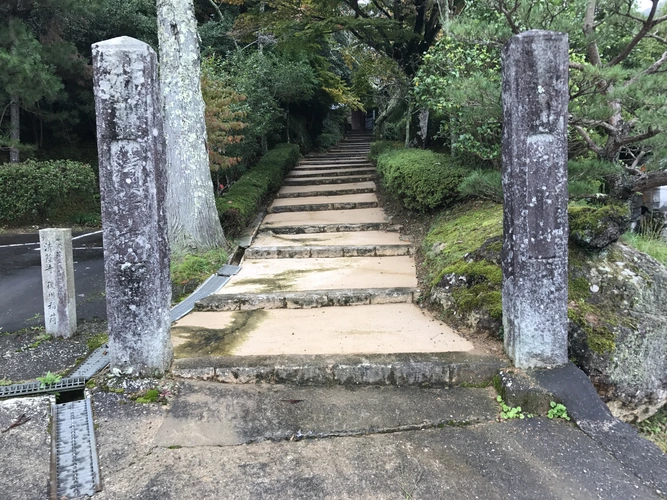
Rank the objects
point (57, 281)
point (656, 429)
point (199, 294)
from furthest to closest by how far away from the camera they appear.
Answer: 1. point (199, 294)
2. point (57, 281)
3. point (656, 429)

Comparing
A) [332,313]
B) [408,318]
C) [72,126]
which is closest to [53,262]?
[332,313]

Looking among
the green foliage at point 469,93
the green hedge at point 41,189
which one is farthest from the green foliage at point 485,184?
the green hedge at point 41,189

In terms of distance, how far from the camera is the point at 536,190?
9.84ft

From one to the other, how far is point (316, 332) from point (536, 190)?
2.05 meters

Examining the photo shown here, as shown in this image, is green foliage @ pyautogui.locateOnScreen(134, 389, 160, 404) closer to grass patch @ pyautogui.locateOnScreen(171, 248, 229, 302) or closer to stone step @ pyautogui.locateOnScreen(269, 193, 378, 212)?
grass patch @ pyautogui.locateOnScreen(171, 248, 229, 302)

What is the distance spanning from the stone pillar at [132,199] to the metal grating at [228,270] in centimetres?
281

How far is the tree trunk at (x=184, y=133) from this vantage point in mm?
6156

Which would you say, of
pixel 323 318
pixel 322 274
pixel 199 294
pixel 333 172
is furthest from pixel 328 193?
pixel 323 318

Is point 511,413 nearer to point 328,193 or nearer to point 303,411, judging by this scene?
point 303,411

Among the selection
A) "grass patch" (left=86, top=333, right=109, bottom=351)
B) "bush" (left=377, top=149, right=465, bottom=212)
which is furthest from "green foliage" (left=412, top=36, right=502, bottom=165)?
"grass patch" (left=86, top=333, right=109, bottom=351)

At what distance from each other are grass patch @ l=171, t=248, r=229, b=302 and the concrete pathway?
1.26 ft

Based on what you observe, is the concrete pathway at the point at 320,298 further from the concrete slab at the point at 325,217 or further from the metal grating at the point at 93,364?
the metal grating at the point at 93,364

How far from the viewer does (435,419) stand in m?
2.80

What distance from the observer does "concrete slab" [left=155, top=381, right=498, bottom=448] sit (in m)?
2.67
